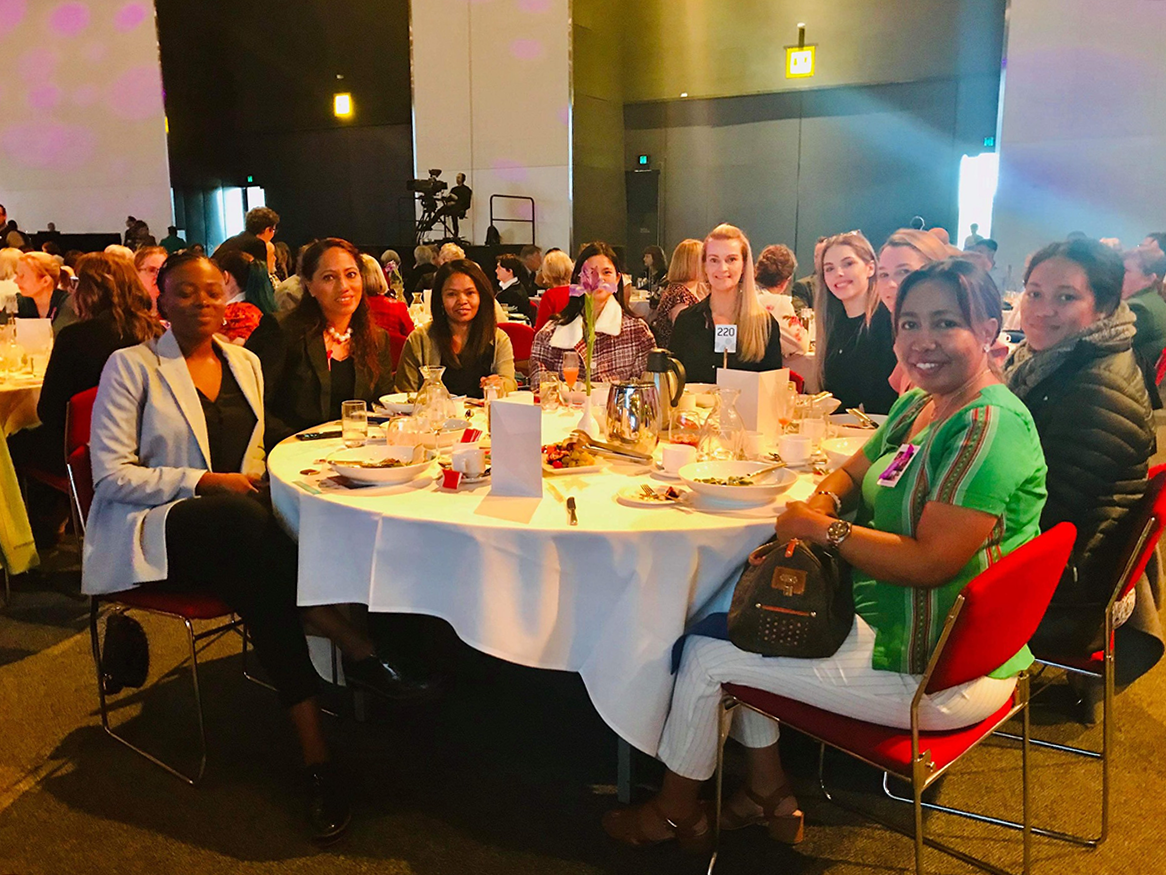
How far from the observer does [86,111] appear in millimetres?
14539

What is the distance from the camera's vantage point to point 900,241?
12.2 feet

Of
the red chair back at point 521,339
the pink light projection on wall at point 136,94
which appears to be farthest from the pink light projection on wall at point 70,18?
the red chair back at point 521,339

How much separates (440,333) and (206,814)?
219 centimetres

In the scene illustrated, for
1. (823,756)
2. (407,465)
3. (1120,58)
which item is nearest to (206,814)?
(407,465)

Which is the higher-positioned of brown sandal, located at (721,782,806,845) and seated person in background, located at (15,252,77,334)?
seated person in background, located at (15,252,77,334)

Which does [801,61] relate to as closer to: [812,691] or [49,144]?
[812,691]

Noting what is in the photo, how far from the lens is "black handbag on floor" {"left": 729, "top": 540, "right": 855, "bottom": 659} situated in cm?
185

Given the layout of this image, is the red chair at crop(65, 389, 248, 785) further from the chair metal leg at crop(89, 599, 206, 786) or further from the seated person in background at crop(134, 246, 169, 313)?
the seated person in background at crop(134, 246, 169, 313)

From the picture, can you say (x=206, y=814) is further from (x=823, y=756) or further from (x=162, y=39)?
(x=162, y=39)

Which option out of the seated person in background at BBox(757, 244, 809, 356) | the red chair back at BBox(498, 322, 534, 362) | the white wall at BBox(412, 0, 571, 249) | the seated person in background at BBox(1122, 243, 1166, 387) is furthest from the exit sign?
the red chair back at BBox(498, 322, 534, 362)

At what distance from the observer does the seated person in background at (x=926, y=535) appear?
175 cm

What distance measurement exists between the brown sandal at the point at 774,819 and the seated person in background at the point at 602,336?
2.16m

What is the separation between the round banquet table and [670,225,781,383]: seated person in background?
6.53ft

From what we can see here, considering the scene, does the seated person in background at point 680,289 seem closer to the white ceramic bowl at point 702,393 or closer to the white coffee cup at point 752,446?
the white ceramic bowl at point 702,393
